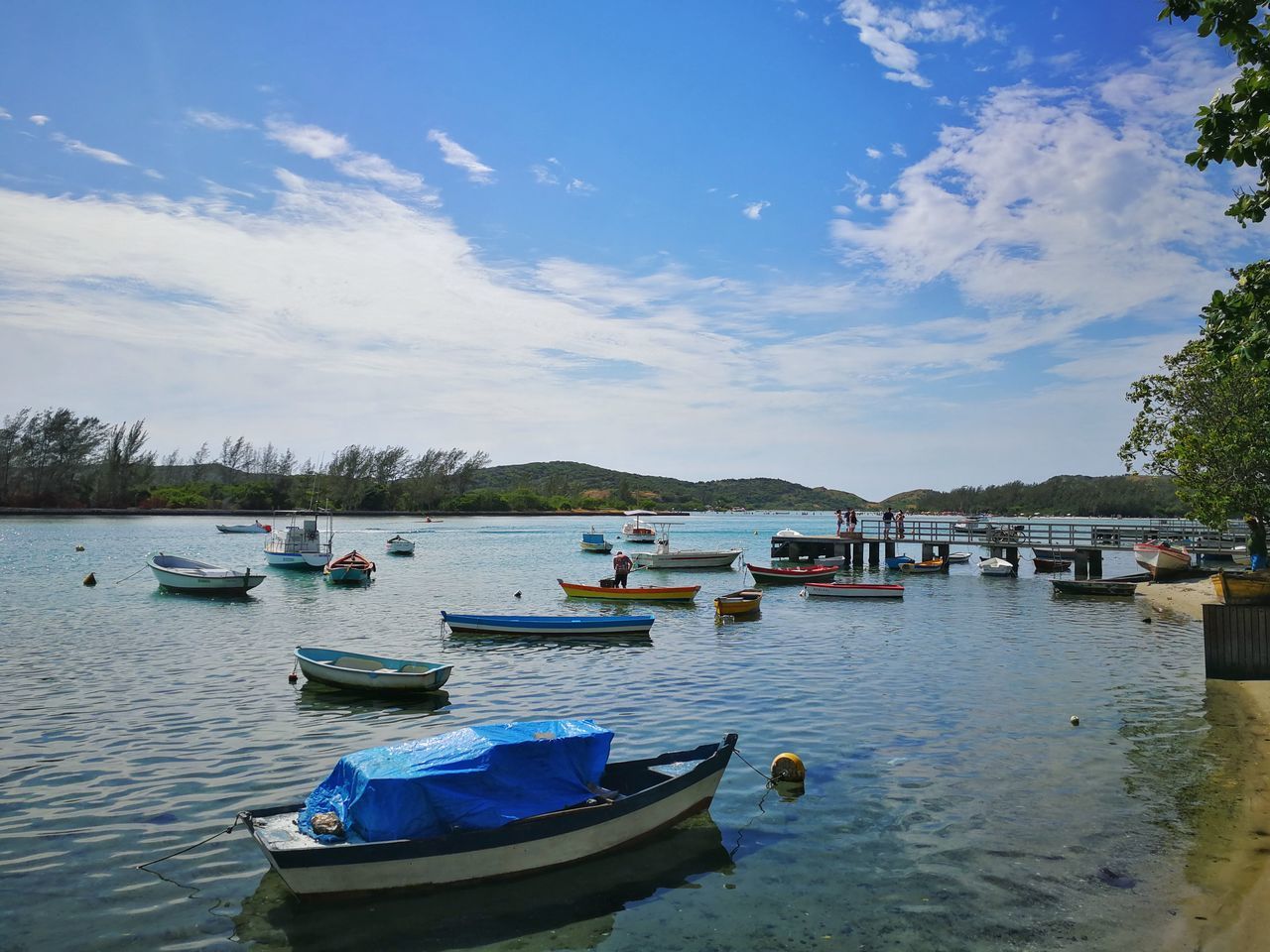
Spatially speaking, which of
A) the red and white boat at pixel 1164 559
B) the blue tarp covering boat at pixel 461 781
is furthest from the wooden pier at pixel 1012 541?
the blue tarp covering boat at pixel 461 781

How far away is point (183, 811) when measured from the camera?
1220cm

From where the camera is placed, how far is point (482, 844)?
31.7ft

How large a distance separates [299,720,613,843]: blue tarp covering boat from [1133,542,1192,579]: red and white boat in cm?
5254

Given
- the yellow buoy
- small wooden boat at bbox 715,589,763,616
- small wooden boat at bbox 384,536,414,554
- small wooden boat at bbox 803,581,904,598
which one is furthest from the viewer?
small wooden boat at bbox 384,536,414,554

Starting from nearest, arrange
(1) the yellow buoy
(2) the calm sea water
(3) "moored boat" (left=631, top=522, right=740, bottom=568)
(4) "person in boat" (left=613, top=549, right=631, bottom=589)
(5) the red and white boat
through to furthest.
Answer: (2) the calm sea water, (1) the yellow buoy, (4) "person in boat" (left=613, top=549, right=631, bottom=589), (5) the red and white boat, (3) "moored boat" (left=631, top=522, right=740, bottom=568)

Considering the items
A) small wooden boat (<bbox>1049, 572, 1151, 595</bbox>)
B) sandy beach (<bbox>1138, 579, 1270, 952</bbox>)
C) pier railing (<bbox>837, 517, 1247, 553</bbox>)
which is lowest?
sandy beach (<bbox>1138, 579, 1270, 952</bbox>)

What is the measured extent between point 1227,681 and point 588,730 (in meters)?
19.2

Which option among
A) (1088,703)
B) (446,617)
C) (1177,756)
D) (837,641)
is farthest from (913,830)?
(446,617)

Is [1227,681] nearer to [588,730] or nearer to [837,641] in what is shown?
[837,641]

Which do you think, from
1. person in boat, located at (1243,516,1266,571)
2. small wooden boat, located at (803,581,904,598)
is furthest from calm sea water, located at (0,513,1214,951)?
small wooden boat, located at (803,581,904,598)

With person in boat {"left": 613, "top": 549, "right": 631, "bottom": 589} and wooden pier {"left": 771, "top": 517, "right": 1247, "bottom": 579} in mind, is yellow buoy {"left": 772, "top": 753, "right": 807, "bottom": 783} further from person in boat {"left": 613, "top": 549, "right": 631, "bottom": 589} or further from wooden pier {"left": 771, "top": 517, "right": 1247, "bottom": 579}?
wooden pier {"left": 771, "top": 517, "right": 1247, "bottom": 579}

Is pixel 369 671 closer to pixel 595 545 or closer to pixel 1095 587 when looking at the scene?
pixel 1095 587

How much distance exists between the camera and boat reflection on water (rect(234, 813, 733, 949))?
877 centimetres

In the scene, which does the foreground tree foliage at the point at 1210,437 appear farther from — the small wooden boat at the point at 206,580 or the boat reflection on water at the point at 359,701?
the small wooden boat at the point at 206,580
